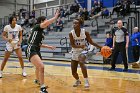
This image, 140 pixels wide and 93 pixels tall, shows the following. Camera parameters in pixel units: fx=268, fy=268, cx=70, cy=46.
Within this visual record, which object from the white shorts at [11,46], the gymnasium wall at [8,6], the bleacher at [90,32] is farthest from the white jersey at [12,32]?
the gymnasium wall at [8,6]

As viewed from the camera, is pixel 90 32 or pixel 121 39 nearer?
Answer: pixel 121 39

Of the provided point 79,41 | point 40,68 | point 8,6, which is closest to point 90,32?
point 79,41

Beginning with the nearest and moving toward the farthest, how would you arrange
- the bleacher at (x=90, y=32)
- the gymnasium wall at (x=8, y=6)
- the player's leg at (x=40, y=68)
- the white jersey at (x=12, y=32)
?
the player's leg at (x=40, y=68)
the white jersey at (x=12, y=32)
the bleacher at (x=90, y=32)
the gymnasium wall at (x=8, y=6)

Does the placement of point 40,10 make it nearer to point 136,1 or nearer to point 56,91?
point 136,1

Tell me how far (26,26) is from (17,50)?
16862mm

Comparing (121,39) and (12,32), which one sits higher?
(12,32)

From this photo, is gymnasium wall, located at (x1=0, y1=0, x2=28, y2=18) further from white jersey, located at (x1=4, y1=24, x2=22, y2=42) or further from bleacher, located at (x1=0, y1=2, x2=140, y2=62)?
white jersey, located at (x1=4, y1=24, x2=22, y2=42)

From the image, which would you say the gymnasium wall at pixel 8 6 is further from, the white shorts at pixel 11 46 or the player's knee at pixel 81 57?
the player's knee at pixel 81 57

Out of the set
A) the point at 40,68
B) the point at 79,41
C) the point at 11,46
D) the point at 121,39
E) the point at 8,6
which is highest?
the point at 8,6

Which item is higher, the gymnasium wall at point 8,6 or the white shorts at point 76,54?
the gymnasium wall at point 8,6

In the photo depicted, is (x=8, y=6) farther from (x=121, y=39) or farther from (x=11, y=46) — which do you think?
(x=11, y=46)

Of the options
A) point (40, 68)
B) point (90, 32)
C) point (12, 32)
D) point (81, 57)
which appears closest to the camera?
point (40, 68)

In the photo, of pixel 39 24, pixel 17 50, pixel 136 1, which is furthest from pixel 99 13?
pixel 39 24

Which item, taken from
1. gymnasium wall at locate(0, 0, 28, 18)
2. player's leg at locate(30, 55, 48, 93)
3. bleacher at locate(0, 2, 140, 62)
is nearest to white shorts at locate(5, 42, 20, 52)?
player's leg at locate(30, 55, 48, 93)
